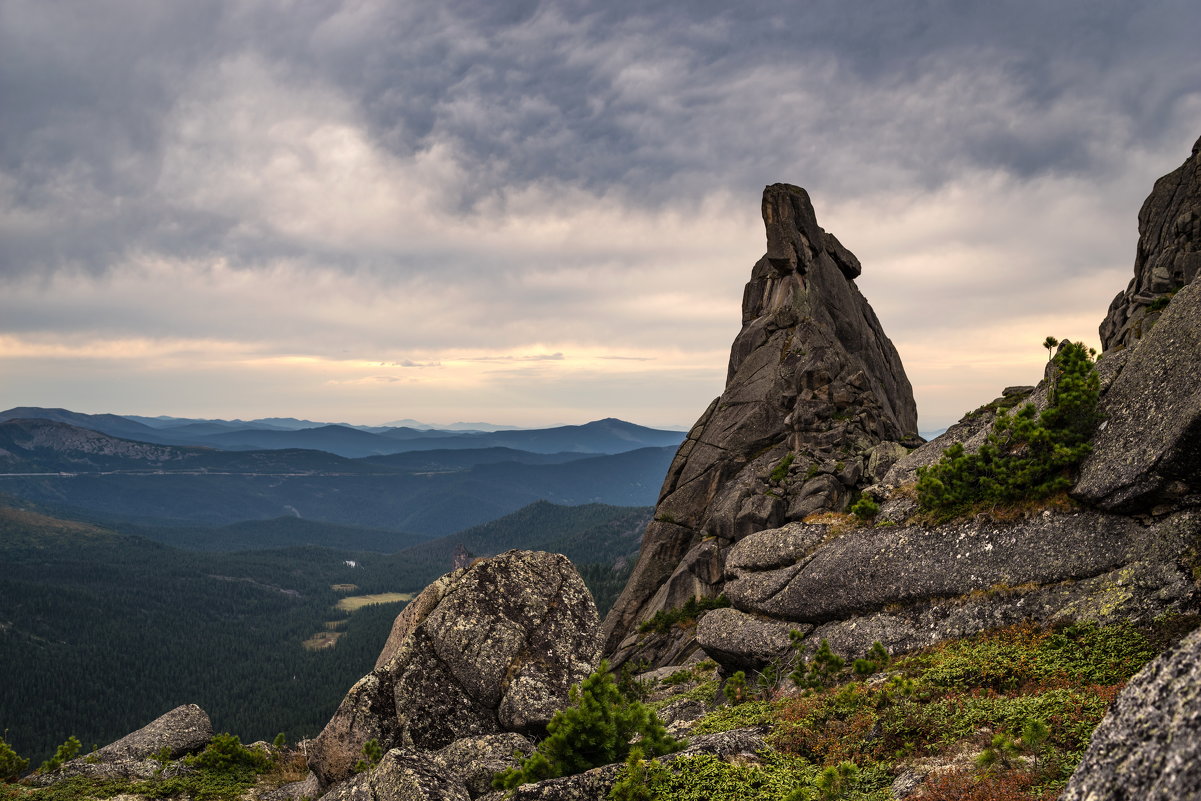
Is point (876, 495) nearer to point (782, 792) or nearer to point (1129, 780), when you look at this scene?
point (782, 792)

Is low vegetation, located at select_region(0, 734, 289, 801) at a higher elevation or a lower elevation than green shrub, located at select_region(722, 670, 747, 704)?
lower

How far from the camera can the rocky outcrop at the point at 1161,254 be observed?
32188 mm

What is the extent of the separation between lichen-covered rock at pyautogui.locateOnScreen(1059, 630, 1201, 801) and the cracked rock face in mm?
16592

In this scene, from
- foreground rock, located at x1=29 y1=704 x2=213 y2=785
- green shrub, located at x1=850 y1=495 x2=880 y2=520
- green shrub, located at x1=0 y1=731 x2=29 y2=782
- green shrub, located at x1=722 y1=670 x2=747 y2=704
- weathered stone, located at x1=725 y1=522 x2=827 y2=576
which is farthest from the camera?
weathered stone, located at x1=725 y1=522 x2=827 y2=576

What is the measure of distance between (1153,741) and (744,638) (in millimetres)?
23123

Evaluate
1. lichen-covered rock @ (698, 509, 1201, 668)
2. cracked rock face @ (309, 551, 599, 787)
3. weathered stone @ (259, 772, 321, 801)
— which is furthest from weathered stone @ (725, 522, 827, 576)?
weathered stone @ (259, 772, 321, 801)

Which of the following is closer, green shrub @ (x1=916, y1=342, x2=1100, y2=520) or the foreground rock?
green shrub @ (x1=916, y1=342, x2=1100, y2=520)

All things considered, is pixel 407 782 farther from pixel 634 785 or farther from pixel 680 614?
pixel 680 614

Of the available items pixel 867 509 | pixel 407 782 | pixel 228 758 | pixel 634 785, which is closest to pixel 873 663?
pixel 867 509

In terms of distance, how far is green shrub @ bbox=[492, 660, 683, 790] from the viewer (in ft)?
46.4

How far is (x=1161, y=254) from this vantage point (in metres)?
35.2

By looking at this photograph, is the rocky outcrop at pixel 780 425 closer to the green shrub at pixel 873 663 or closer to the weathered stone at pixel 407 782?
the green shrub at pixel 873 663

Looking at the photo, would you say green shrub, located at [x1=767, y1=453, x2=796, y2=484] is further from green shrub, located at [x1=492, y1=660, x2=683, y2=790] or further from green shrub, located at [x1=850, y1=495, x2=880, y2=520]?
green shrub, located at [x1=492, y1=660, x2=683, y2=790]

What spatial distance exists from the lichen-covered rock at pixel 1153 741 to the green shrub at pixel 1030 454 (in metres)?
18.1
